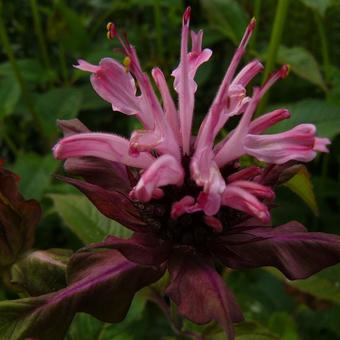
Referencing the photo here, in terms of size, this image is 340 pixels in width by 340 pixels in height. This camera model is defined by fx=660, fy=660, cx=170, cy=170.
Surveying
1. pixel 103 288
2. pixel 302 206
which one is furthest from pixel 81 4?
pixel 103 288

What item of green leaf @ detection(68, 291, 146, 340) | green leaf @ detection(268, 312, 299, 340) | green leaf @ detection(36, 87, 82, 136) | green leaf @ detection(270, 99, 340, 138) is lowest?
green leaf @ detection(268, 312, 299, 340)

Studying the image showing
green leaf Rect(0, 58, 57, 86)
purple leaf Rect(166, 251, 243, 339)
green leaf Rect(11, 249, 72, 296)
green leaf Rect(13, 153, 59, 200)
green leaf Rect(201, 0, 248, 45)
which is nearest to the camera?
purple leaf Rect(166, 251, 243, 339)

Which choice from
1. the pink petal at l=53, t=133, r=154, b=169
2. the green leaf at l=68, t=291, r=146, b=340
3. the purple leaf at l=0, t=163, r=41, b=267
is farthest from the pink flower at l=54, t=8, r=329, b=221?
the green leaf at l=68, t=291, r=146, b=340

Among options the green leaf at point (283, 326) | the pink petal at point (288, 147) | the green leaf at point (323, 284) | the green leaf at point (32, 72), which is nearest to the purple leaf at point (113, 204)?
the pink petal at point (288, 147)

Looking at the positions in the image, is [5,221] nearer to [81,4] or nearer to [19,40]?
[19,40]

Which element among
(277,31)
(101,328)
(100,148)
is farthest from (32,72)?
(100,148)

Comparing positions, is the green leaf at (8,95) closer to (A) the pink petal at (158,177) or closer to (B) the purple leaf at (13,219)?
(B) the purple leaf at (13,219)

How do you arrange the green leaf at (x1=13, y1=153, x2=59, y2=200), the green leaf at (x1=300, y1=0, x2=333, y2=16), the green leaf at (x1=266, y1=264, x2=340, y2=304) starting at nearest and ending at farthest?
the green leaf at (x1=266, y1=264, x2=340, y2=304)
the green leaf at (x1=300, y1=0, x2=333, y2=16)
the green leaf at (x1=13, y1=153, x2=59, y2=200)

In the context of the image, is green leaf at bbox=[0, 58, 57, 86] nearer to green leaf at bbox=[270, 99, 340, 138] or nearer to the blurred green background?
the blurred green background

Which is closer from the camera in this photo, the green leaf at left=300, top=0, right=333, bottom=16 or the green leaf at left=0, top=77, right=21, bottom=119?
the green leaf at left=300, top=0, right=333, bottom=16
